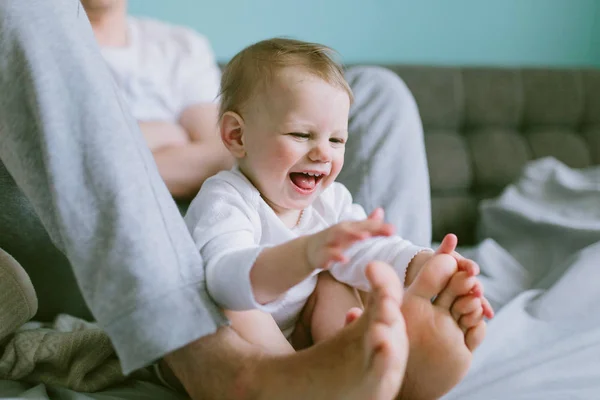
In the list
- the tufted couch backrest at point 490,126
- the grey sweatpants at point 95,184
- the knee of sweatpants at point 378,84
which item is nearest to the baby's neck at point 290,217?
the grey sweatpants at point 95,184

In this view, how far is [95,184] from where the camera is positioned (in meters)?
0.61

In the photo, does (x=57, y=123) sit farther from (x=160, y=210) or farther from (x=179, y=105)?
(x=179, y=105)

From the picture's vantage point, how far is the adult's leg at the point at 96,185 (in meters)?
0.58

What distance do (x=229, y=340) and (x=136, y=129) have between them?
0.24m

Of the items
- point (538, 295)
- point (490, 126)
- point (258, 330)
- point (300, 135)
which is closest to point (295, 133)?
point (300, 135)

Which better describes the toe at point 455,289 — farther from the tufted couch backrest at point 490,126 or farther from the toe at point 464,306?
the tufted couch backrest at point 490,126

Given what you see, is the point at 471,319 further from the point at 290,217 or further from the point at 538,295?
the point at 538,295

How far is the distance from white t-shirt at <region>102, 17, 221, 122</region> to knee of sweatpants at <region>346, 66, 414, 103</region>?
28 cm

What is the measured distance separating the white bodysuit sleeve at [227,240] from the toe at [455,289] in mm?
172

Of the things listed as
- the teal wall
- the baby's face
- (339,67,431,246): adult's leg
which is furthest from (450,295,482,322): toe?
the teal wall

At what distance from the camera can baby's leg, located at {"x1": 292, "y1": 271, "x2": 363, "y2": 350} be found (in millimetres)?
783

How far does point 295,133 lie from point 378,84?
0.45m

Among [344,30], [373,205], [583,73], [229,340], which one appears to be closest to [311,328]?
[229,340]

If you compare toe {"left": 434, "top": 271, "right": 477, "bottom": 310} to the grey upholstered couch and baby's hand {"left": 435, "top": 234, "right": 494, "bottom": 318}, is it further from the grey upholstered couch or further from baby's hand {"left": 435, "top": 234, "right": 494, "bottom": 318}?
the grey upholstered couch
